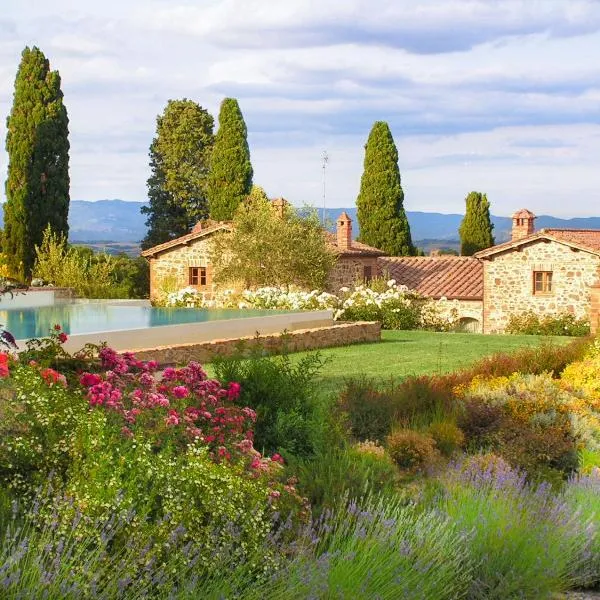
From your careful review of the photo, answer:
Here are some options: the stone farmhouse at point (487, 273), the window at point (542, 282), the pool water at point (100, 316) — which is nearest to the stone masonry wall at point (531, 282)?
the stone farmhouse at point (487, 273)

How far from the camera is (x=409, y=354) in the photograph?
17125 mm

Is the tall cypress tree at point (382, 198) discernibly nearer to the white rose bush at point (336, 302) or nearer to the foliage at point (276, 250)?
the foliage at point (276, 250)

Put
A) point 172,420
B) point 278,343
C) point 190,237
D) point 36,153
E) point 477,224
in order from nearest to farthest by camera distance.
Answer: point 172,420 < point 278,343 < point 36,153 < point 190,237 < point 477,224

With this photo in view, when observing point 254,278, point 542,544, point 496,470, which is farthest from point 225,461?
point 254,278

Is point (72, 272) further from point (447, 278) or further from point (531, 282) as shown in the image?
point (531, 282)

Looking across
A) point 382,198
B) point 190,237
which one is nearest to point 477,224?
point 382,198

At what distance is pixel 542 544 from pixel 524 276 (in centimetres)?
2892

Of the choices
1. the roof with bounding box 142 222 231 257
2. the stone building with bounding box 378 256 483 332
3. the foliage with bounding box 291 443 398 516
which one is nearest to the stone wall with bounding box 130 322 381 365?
the foliage with bounding box 291 443 398 516

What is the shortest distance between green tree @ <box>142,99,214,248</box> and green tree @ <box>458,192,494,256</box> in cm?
1138

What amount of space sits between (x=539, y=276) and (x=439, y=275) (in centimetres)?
432

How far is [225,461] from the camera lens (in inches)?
207

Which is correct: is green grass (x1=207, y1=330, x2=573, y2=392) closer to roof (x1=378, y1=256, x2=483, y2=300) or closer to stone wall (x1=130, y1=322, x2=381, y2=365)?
stone wall (x1=130, y1=322, x2=381, y2=365)

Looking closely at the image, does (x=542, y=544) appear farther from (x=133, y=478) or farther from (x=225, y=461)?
(x=133, y=478)

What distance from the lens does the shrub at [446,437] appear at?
7.63 m
